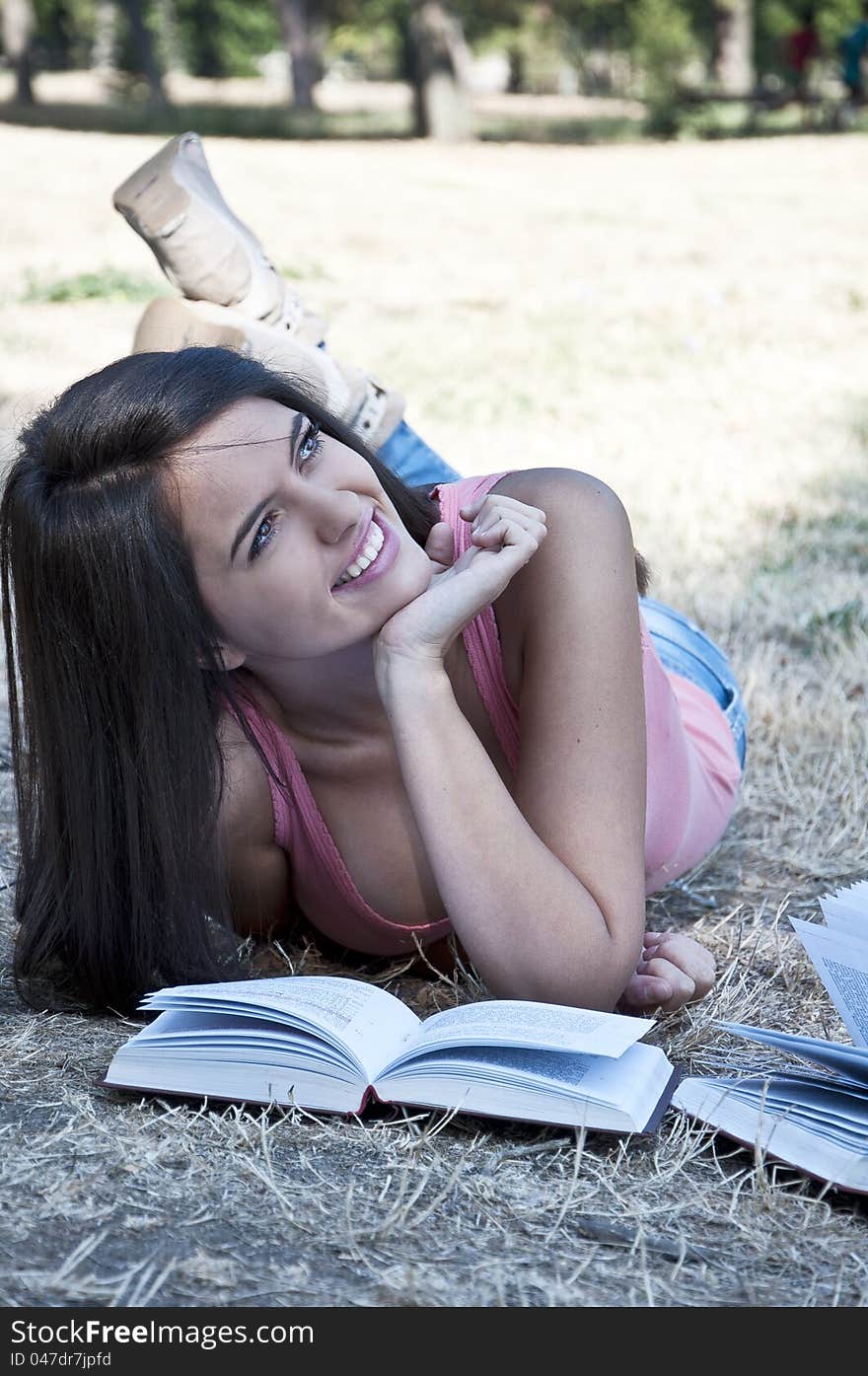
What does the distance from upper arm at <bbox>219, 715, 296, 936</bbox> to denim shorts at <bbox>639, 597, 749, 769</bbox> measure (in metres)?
1.09

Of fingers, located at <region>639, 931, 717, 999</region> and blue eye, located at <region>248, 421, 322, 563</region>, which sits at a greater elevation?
blue eye, located at <region>248, 421, 322, 563</region>

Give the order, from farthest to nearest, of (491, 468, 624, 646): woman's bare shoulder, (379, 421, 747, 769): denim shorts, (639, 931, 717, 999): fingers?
(379, 421, 747, 769): denim shorts, (639, 931, 717, 999): fingers, (491, 468, 624, 646): woman's bare shoulder

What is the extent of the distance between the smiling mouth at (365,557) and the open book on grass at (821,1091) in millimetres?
817

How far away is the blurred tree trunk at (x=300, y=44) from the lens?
94.0 feet

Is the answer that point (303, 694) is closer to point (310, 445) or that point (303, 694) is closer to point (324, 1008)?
point (310, 445)

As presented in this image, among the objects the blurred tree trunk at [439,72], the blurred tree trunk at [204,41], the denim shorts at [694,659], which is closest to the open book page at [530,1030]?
the denim shorts at [694,659]

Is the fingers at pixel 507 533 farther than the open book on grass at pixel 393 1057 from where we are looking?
Yes

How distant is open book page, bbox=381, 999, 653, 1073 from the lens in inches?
74.3

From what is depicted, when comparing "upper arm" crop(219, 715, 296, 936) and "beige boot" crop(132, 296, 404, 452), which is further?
"beige boot" crop(132, 296, 404, 452)

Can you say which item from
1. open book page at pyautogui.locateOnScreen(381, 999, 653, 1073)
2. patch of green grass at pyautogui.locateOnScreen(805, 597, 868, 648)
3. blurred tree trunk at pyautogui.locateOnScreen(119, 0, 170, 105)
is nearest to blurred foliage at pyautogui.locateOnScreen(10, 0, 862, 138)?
blurred tree trunk at pyautogui.locateOnScreen(119, 0, 170, 105)

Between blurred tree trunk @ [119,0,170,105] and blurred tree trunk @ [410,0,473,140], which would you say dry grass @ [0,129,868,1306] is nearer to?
blurred tree trunk @ [410,0,473,140]

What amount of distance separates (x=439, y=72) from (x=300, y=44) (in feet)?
20.7

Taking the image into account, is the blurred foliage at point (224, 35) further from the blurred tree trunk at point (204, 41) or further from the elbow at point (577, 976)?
the elbow at point (577, 976)

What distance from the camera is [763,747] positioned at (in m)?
3.77
